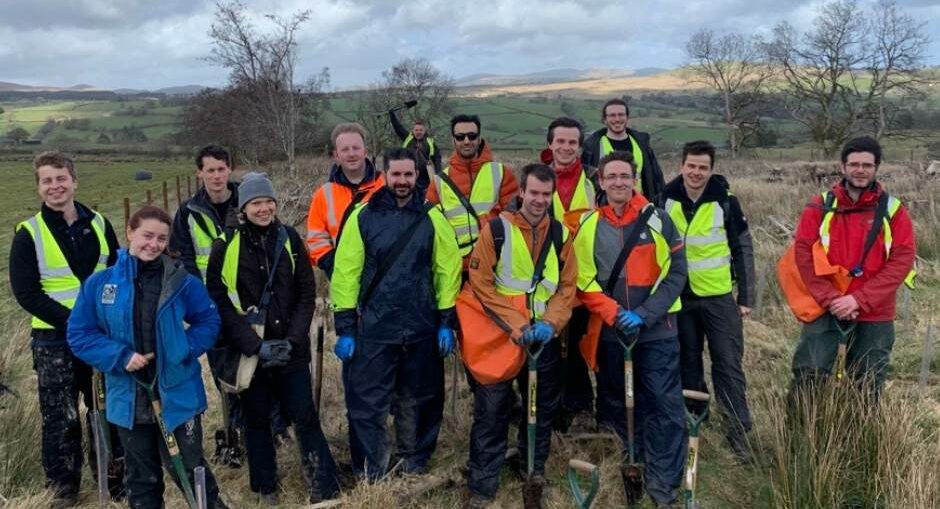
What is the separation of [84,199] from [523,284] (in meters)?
25.7

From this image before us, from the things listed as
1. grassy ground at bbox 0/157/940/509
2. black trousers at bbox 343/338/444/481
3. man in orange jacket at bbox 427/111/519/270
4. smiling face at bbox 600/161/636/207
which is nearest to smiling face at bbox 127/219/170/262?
black trousers at bbox 343/338/444/481

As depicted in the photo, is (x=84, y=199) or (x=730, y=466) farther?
(x=84, y=199)

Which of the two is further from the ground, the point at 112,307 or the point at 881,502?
Result: the point at 112,307

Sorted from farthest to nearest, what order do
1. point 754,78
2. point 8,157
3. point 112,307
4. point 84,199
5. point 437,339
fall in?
point 8,157
point 754,78
point 84,199
point 437,339
point 112,307

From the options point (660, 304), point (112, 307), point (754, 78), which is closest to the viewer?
point (112, 307)

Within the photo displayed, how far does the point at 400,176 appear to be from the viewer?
418 cm

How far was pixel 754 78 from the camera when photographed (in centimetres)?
4097

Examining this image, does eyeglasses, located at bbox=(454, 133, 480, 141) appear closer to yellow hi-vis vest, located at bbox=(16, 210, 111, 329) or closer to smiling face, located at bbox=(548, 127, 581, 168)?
smiling face, located at bbox=(548, 127, 581, 168)

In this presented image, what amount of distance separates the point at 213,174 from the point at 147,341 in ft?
4.21

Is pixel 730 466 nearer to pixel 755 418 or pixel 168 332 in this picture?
pixel 755 418

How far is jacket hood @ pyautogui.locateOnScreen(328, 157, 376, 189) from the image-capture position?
492 cm

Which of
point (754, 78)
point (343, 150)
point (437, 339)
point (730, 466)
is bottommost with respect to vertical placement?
point (730, 466)

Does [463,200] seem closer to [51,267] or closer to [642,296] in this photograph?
[642,296]

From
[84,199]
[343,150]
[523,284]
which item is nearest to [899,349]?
[523,284]
